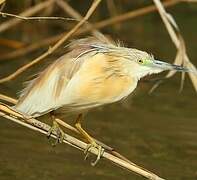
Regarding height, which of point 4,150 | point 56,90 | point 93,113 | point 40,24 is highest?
point 40,24

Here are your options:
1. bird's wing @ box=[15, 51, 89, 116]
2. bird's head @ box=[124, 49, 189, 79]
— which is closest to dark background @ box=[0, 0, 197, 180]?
bird's wing @ box=[15, 51, 89, 116]

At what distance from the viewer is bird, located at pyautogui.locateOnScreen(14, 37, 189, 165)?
286 centimetres

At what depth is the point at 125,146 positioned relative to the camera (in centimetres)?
454

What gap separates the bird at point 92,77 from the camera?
286 cm

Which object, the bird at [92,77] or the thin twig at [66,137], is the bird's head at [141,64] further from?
the thin twig at [66,137]

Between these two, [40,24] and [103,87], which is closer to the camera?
[103,87]

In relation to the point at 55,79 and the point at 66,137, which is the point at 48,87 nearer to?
the point at 55,79

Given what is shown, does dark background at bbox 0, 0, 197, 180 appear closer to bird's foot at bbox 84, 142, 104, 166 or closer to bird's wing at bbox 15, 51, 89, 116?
bird's wing at bbox 15, 51, 89, 116

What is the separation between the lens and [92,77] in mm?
2875

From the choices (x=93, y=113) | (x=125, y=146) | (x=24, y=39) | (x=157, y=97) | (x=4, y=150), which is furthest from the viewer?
(x=24, y=39)

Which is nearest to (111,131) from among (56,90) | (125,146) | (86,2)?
(125,146)

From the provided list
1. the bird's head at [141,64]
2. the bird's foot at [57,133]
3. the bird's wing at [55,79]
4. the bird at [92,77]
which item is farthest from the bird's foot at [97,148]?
the bird's head at [141,64]

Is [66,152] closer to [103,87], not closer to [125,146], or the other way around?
[125,146]

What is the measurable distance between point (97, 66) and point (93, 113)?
2330 mm
